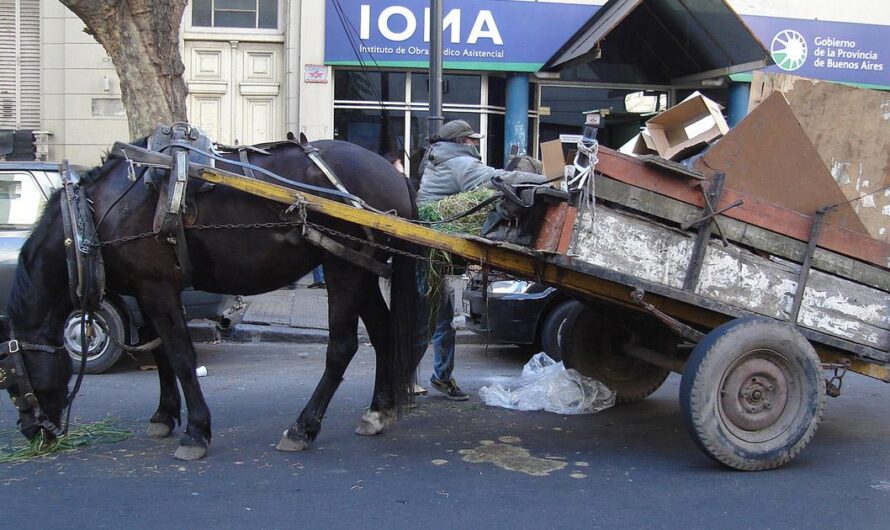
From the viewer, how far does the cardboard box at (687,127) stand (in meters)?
5.07

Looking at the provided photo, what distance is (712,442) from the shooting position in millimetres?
4555

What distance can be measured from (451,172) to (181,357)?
2124 mm

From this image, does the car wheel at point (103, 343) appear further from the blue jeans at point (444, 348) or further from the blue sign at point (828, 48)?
the blue sign at point (828, 48)

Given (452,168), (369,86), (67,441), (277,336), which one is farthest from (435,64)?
(67,441)

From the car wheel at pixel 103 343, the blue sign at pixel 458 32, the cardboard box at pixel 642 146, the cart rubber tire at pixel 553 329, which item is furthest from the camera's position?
the blue sign at pixel 458 32

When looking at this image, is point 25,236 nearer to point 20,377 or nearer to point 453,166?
point 20,377

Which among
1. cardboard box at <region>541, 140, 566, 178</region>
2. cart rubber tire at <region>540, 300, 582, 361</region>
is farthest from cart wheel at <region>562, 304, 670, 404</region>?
cart rubber tire at <region>540, 300, 582, 361</region>

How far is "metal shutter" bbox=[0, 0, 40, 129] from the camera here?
44.4 feet

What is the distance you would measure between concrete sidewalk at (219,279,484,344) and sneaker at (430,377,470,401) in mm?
2624

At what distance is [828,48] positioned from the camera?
47.4 feet

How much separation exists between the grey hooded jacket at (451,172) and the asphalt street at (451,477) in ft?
5.21

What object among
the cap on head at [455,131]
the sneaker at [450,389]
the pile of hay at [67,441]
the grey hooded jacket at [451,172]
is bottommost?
the pile of hay at [67,441]

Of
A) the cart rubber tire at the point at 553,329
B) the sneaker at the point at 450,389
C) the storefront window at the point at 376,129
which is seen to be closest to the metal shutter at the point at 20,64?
the storefront window at the point at 376,129

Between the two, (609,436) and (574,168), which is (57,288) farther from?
(609,436)
